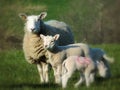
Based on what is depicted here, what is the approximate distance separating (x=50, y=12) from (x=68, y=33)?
1164cm

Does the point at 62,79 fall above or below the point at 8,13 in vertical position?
above

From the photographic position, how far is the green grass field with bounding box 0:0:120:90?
39.3 feet

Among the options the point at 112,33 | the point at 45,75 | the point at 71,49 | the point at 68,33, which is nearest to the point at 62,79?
the point at 71,49

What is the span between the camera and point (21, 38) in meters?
24.0

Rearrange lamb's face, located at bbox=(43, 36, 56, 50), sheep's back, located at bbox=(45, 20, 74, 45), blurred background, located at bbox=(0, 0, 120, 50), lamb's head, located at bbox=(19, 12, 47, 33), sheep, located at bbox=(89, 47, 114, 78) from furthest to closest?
blurred background, located at bbox=(0, 0, 120, 50), sheep's back, located at bbox=(45, 20, 74, 45), lamb's head, located at bbox=(19, 12, 47, 33), sheep, located at bbox=(89, 47, 114, 78), lamb's face, located at bbox=(43, 36, 56, 50)

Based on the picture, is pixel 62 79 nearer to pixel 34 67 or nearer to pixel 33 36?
pixel 33 36

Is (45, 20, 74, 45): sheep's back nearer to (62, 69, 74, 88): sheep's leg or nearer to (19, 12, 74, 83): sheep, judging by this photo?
(19, 12, 74, 83): sheep

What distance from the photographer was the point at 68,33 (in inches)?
573

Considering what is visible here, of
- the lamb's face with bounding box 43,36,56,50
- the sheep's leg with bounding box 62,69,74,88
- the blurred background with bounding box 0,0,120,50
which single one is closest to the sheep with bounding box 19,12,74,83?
the lamb's face with bounding box 43,36,56,50

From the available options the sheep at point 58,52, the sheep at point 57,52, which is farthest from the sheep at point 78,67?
the sheep at point 58,52

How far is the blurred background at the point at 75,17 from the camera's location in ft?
80.5

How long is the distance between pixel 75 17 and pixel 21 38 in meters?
2.61

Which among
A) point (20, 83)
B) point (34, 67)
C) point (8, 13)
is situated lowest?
point (8, 13)

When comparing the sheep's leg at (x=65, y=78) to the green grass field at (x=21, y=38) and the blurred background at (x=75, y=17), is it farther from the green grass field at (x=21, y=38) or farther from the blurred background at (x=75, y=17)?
the blurred background at (x=75, y=17)
